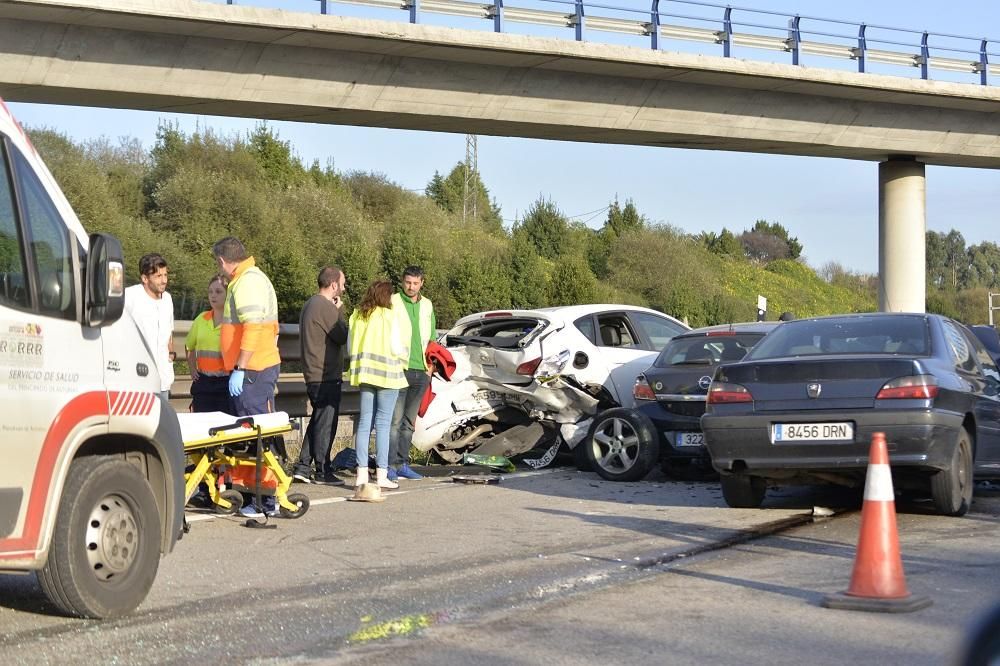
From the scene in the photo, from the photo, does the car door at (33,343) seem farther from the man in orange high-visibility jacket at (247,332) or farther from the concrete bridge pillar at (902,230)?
the concrete bridge pillar at (902,230)

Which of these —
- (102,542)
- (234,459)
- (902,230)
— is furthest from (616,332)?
(902,230)

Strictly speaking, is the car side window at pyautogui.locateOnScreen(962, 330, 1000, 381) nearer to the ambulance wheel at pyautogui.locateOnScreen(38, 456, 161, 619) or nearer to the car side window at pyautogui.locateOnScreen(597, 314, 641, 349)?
the car side window at pyautogui.locateOnScreen(597, 314, 641, 349)

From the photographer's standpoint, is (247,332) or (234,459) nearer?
(234,459)

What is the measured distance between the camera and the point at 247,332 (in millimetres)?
10219

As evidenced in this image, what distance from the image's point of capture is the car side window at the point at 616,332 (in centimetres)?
1436

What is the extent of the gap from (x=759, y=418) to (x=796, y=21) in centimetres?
2371

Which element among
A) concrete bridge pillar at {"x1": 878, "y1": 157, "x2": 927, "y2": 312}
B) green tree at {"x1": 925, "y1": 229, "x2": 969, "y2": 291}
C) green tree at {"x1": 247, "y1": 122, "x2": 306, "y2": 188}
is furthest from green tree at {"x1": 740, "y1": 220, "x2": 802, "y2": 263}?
concrete bridge pillar at {"x1": 878, "y1": 157, "x2": 927, "y2": 312}

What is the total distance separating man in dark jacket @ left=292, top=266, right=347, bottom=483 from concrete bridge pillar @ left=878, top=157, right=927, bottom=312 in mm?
26866

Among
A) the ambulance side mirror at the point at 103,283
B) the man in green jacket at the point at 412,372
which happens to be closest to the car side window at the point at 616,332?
the man in green jacket at the point at 412,372

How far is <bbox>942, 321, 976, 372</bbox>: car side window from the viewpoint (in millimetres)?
10414

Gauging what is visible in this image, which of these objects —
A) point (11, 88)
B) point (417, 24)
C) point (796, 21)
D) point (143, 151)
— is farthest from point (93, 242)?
point (143, 151)

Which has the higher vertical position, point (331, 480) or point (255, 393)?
point (255, 393)

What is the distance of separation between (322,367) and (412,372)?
90 cm

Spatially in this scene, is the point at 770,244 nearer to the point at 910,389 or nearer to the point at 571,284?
the point at 571,284
